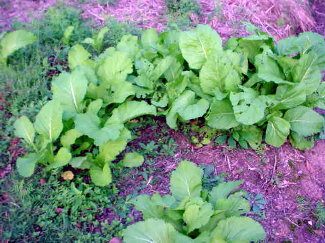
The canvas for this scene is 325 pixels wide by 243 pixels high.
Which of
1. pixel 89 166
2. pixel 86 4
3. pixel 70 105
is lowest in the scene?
pixel 89 166

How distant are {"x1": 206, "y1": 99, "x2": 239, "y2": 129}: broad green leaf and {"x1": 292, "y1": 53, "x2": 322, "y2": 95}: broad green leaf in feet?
2.39

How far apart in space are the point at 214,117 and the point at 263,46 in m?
0.99

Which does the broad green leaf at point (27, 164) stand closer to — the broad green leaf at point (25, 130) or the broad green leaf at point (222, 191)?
the broad green leaf at point (25, 130)

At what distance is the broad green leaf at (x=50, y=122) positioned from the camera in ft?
9.81

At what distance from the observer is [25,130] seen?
3025mm

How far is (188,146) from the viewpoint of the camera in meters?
3.46

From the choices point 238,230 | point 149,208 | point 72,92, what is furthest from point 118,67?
point 238,230

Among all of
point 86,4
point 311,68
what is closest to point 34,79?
point 86,4

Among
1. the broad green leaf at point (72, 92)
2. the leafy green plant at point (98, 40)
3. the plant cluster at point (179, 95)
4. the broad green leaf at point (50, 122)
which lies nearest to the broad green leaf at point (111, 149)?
the plant cluster at point (179, 95)

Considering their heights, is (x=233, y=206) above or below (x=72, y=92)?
below

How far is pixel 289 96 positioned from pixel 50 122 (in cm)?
222

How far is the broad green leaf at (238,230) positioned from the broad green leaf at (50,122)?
60.9 inches

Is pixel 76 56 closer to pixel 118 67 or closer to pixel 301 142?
pixel 118 67

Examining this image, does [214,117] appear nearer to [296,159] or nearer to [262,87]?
[262,87]
